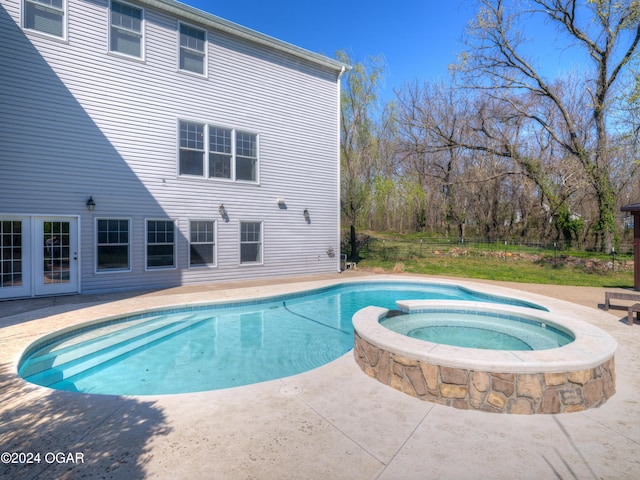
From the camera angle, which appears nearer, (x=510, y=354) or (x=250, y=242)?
(x=510, y=354)

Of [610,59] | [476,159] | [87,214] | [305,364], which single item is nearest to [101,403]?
[305,364]

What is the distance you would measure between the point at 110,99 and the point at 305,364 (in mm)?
8012

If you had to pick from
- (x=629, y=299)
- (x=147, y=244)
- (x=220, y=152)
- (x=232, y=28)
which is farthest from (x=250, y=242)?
(x=629, y=299)

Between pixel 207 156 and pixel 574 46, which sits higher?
pixel 574 46

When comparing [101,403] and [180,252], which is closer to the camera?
[101,403]

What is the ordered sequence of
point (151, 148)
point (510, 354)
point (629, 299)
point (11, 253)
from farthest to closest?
point (151, 148)
point (11, 253)
point (629, 299)
point (510, 354)

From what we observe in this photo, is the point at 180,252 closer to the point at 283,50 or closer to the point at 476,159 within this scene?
the point at 283,50

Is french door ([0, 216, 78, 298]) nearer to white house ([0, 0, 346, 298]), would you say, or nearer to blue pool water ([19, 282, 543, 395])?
white house ([0, 0, 346, 298])

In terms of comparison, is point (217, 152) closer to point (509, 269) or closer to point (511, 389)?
point (511, 389)

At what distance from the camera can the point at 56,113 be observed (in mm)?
Answer: 7926

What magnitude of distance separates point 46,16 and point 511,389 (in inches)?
440

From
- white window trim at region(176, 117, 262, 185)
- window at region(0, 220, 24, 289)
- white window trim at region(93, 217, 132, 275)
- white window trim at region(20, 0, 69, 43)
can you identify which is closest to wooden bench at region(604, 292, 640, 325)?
white window trim at region(176, 117, 262, 185)

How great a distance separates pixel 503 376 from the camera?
3.09m

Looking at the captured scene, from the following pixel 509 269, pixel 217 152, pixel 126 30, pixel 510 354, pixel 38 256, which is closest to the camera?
pixel 510 354
